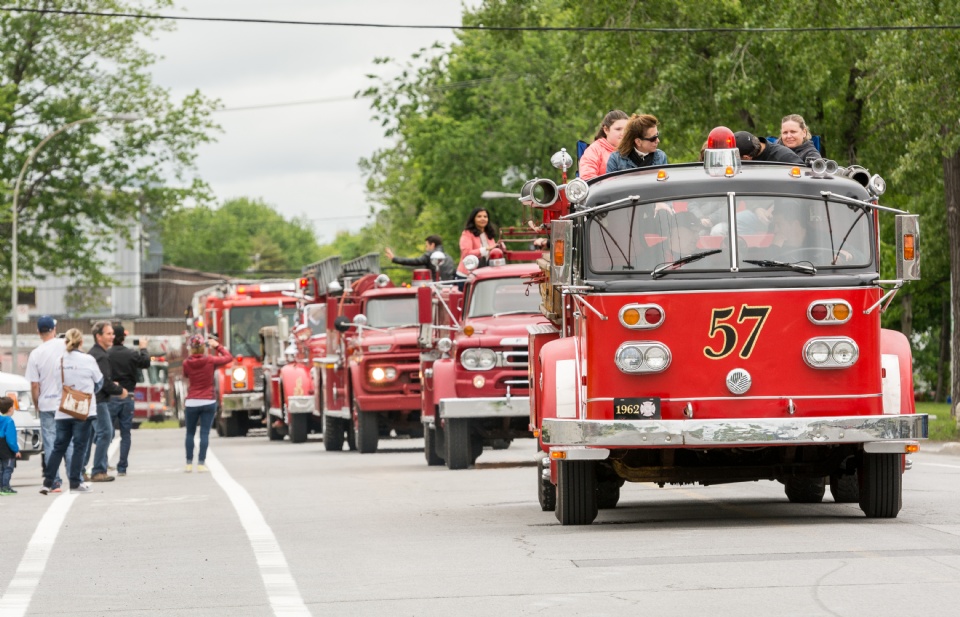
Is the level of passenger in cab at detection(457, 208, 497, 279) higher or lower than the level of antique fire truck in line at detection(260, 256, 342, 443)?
higher

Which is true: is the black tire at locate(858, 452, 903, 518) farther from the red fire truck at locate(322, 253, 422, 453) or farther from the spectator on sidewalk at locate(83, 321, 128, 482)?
the red fire truck at locate(322, 253, 422, 453)

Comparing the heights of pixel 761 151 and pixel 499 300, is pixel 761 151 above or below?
above

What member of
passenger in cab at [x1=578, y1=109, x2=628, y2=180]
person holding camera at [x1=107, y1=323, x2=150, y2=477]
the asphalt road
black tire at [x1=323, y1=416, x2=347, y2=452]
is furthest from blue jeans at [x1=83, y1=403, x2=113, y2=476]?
passenger in cab at [x1=578, y1=109, x2=628, y2=180]

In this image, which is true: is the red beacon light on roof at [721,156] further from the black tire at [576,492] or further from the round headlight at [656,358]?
the black tire at [576,492]

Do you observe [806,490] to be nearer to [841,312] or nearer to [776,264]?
[841,312]

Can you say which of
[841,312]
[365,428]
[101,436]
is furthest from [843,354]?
[365,428]

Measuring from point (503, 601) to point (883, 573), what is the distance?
2013 mm

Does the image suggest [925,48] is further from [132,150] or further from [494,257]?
[132,150]

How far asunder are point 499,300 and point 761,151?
869 cm

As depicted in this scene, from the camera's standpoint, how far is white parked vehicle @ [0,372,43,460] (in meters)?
23.9

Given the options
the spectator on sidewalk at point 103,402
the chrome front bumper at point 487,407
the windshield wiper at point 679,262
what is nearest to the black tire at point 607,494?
the windshield wiper at point 679,262

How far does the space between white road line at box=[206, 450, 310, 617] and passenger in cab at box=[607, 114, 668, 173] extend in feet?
11.5

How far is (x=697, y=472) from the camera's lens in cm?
1261

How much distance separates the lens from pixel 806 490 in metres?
14.5
